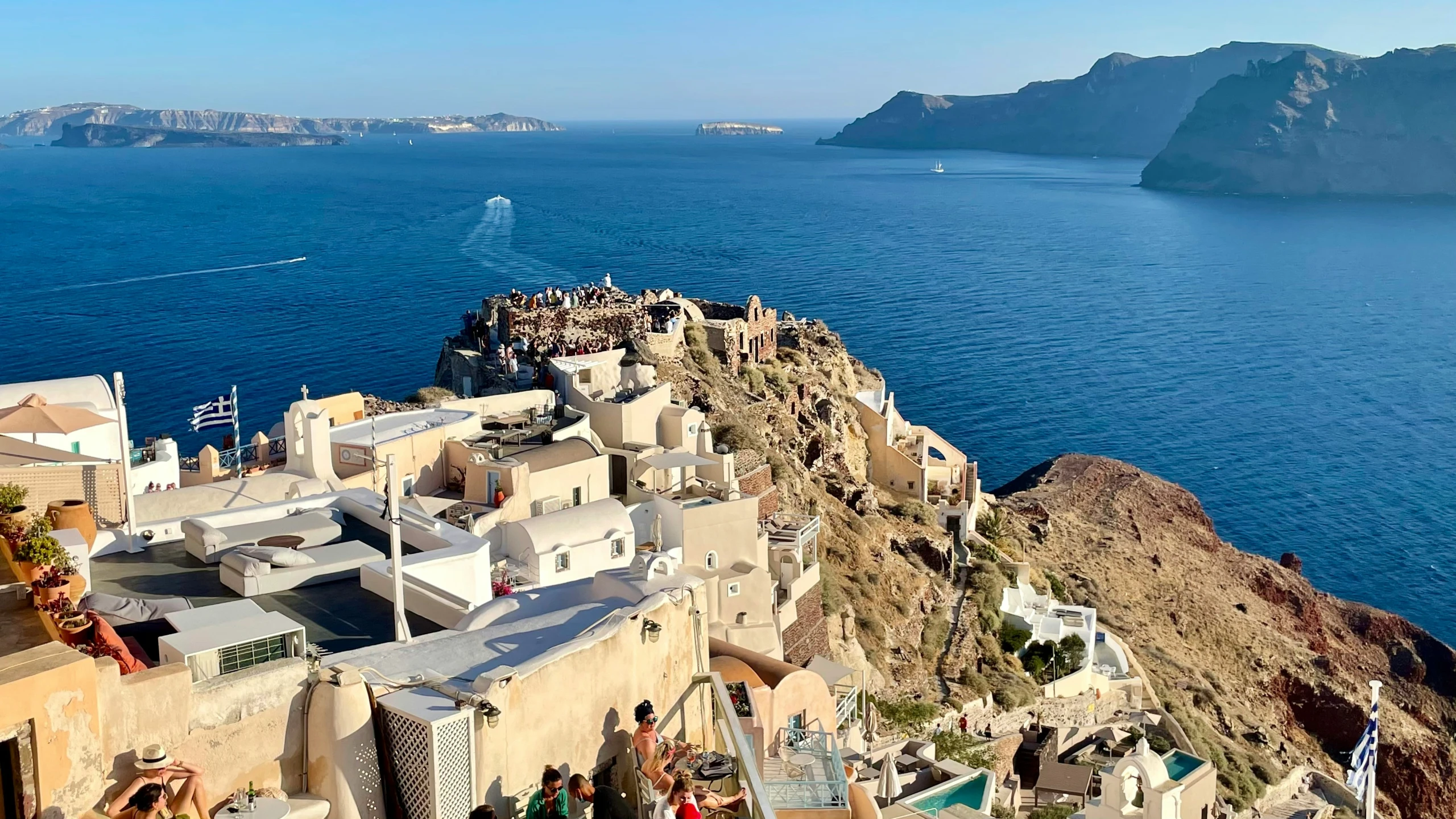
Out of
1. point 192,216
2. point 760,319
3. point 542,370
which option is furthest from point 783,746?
point 192,216

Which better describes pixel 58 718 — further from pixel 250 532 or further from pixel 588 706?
pixel 250 532

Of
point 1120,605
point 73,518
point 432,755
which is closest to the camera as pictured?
point 432,755

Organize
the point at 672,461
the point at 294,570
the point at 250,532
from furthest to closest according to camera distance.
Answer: the point at 672,461, the point at 250,532, the point at 294,570

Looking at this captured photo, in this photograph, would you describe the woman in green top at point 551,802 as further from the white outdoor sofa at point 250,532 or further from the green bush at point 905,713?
the green bush at point 905,713

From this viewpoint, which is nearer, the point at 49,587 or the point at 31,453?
the point at 49,587

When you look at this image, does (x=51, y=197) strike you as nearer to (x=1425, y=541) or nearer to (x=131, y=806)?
(x=1425, y=541)

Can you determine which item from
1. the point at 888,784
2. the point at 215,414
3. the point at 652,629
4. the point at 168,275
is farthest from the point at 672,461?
the point at 168,275

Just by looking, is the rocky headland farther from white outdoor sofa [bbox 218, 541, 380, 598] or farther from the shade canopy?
white outdoor sofa [bbox 218, 541, 380, 598]
